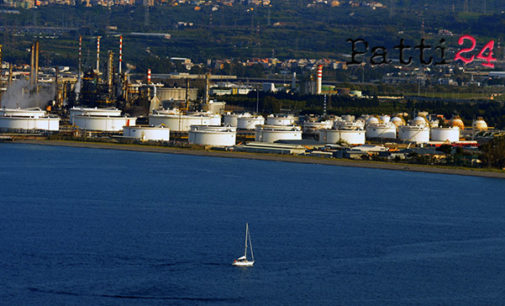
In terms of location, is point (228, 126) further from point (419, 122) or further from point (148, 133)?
point (419, 122)

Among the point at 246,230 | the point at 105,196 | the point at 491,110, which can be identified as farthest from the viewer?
the point at 491,110

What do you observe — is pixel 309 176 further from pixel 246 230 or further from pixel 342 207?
pixel 246 230

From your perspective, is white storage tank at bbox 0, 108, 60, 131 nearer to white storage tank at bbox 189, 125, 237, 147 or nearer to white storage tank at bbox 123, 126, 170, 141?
white storage tank at bbox 123, 126, 170, 141

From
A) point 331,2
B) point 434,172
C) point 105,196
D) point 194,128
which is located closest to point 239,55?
point 331,2

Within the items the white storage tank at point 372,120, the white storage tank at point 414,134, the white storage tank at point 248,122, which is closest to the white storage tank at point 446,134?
the white storage tank at point 414,134

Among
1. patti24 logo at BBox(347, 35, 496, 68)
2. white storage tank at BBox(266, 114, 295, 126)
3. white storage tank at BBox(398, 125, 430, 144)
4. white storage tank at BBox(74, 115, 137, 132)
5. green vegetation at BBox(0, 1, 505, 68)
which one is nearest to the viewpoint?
patti24 logo at BBox(347, 35, 496, 68)

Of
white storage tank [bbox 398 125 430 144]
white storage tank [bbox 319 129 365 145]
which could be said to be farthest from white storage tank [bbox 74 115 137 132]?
white storage tank [bbox 398 125 430 144]

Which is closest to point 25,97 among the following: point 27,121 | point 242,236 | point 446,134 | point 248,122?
point 27,121
